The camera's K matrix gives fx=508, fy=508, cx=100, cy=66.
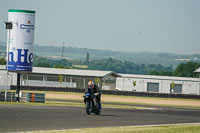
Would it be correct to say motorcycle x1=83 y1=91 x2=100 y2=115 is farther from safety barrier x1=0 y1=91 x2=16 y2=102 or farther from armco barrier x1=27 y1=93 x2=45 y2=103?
armco barrier x1=27 y1=93 x2=45 y2=103

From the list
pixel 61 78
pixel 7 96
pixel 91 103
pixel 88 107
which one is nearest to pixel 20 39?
pixel 7 96

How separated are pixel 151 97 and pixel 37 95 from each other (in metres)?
39.7

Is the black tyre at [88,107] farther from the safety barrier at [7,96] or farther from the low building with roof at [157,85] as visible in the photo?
the low building with roof at [157,85]

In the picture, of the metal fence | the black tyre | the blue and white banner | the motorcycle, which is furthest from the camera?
the blue and white banner

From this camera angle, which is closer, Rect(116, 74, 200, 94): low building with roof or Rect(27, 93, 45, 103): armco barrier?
Rect(27, 93, 45, 103): armco barrier

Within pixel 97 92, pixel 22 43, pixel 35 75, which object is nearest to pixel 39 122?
pixel 97 92

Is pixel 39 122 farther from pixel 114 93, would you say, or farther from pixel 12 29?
pixel 114 93

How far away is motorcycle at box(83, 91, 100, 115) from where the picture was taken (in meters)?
27.0

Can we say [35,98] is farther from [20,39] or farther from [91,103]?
[91,103]

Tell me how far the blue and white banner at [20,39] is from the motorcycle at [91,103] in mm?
14202

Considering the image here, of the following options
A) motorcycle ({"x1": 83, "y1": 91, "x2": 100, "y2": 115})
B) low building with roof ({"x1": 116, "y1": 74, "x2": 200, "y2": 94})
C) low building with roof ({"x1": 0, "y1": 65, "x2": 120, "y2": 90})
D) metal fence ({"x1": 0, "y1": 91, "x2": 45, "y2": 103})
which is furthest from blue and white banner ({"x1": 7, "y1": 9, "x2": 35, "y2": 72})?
low building with roof ({"x1": 116, "y1": 74, "x2": 200, "y2": 94})

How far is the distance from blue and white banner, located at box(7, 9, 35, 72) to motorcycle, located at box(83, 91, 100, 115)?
1420 cm

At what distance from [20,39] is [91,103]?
1435 centimetres

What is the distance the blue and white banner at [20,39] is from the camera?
3956 cm
